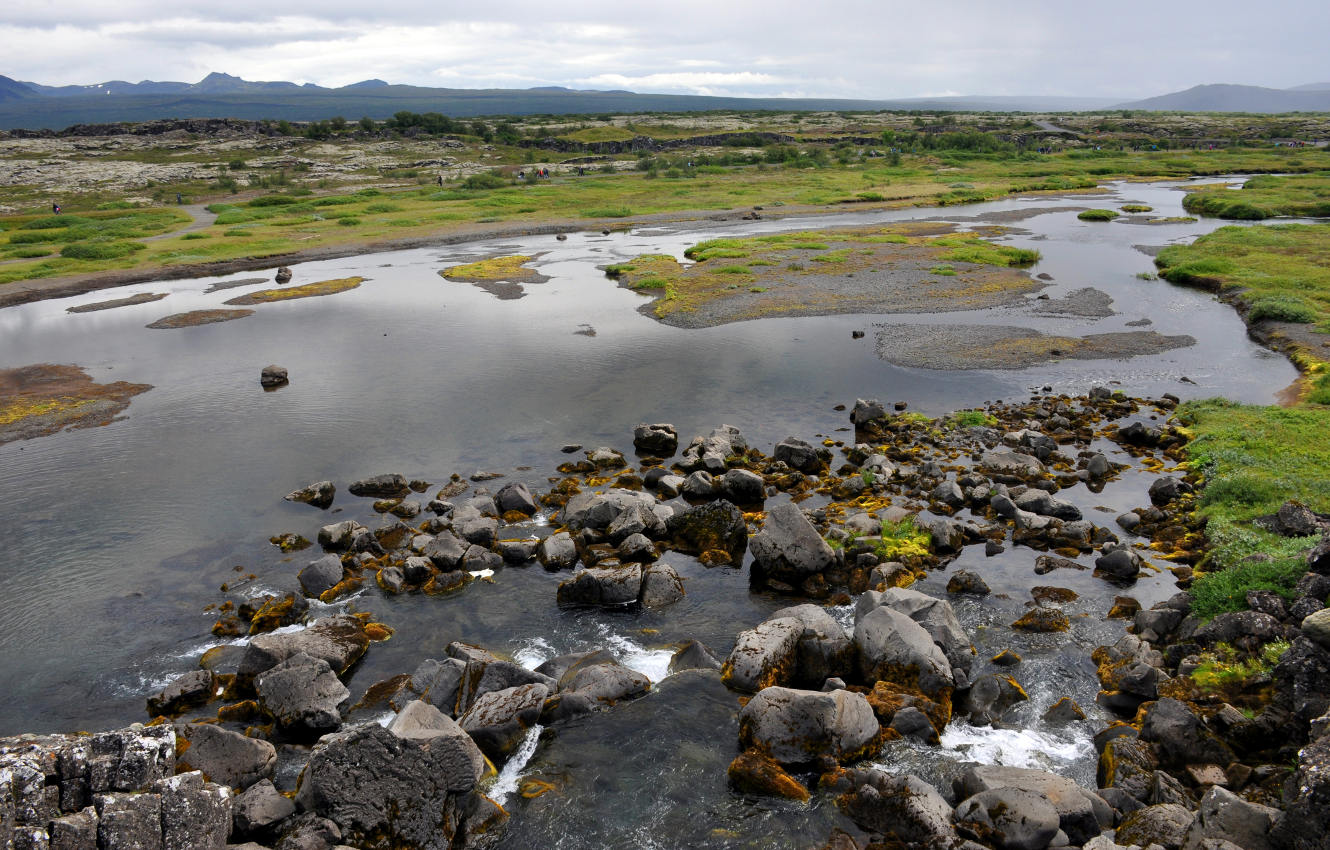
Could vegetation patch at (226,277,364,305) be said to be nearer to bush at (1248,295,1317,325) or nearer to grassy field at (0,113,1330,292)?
grassy field at (0,113,1330,292)

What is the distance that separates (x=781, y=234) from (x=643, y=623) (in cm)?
6925

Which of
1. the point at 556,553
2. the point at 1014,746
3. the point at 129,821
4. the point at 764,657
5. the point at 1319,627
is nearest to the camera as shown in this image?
the point at 129,821

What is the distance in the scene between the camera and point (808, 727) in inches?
633

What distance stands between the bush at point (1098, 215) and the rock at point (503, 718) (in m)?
93.9

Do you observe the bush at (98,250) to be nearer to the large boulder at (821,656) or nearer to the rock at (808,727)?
the large boulder at (821,656)

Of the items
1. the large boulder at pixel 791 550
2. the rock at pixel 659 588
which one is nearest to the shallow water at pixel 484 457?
the rock at pixel 659 588

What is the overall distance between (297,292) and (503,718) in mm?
55836

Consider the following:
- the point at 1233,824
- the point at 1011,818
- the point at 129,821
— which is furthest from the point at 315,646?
the point at 1233,824

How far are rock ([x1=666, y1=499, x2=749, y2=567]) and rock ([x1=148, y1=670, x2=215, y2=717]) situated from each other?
13.4 meters

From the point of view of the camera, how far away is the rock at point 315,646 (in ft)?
61.6

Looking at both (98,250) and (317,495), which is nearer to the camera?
(317,495)

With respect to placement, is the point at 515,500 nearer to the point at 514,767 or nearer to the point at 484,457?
the point at 484,457

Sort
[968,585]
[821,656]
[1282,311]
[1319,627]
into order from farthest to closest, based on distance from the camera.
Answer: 1. [1282,311]
2. [968,585]
3. [821,656]
4. [1319,627]

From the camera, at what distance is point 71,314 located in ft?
189
